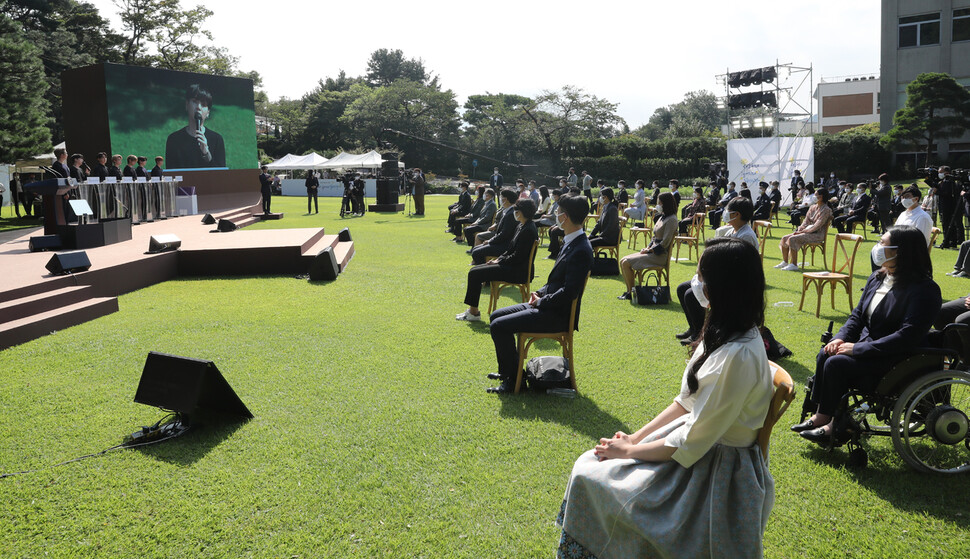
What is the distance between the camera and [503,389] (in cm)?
483

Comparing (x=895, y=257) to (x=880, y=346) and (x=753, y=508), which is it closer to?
(x=880, y=346)

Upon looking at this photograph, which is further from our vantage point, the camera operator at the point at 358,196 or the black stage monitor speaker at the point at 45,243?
the camera operator at the point at 358,196

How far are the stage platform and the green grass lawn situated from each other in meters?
0.43

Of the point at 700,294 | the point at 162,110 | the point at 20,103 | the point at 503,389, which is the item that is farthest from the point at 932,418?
the point at 20,103

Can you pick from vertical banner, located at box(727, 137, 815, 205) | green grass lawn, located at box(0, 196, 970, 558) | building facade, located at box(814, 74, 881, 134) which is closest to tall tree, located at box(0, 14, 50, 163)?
green grass lawn, located at box(0, 196, 970, 558)

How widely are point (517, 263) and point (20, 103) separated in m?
21.8

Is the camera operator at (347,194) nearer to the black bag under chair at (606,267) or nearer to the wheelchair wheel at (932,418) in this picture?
the black bag under chair at (606,267)

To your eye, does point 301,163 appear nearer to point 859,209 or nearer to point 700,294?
point 859,209

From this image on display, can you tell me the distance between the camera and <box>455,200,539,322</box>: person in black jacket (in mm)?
6578

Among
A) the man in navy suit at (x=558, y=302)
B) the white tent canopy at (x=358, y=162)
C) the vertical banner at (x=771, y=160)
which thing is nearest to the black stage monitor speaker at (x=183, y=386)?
the man in navy suit at (x=558, y=302)

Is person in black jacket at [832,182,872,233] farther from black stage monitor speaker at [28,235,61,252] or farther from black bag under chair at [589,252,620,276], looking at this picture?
black stage monitor speaker at [28,235,61,252]

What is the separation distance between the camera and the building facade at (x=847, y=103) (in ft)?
180

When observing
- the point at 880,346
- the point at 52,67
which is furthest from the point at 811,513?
the point at 52,67

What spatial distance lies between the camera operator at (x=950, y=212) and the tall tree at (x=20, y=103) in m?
25.3
